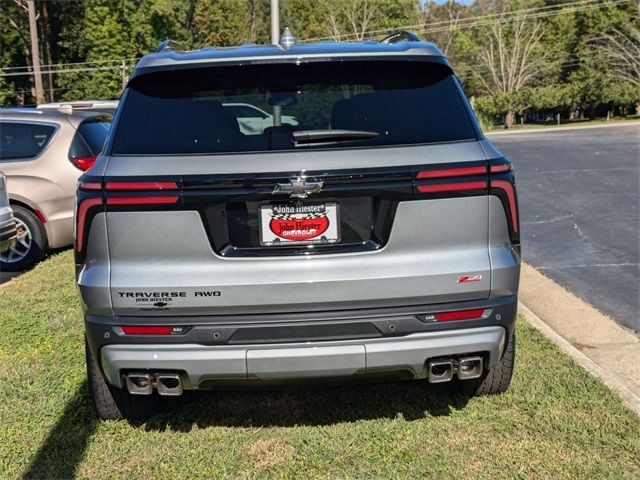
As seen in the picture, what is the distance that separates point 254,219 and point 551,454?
1835 millimetres

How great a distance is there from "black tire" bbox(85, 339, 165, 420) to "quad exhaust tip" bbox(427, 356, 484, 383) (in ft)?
4.93

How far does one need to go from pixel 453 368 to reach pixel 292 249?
95cm

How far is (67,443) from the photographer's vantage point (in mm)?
3457

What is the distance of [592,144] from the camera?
64.0 ft

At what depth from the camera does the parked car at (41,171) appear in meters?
7.62

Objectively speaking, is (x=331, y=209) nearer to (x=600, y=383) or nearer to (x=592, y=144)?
(x=600, y=383)

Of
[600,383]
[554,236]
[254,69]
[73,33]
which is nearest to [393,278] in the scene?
[254,69]

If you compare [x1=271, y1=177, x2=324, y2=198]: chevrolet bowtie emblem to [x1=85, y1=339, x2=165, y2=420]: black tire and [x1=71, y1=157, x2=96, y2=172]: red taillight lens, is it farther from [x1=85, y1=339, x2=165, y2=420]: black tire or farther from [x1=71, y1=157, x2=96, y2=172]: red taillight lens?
[x1=71, y1=157, x2=96, y2=172]: red taillight lens

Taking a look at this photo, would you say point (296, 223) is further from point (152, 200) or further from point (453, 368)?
point (453, 368)

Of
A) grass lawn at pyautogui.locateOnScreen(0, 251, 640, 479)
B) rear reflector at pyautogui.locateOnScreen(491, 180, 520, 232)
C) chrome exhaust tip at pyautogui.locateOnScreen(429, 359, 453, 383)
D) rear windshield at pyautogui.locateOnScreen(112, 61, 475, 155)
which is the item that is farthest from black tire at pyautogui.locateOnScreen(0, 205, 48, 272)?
rear reflector at pyautogui.locateOnScreen(491, 180, 520, 232)

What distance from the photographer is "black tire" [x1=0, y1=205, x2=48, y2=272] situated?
7656 millimetres

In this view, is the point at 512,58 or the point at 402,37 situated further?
the point at 512,58

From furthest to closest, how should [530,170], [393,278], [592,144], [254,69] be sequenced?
[592,144]
[530,170]
[254,69]
[393,278]

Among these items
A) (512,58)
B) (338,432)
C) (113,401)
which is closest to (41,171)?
(113,401)
